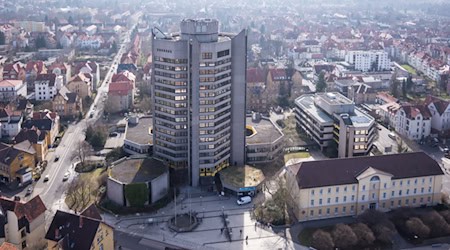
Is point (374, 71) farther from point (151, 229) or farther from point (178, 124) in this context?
point (151, 229)

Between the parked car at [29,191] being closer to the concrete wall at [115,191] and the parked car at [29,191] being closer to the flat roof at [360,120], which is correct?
the concrete wall at [115,191]

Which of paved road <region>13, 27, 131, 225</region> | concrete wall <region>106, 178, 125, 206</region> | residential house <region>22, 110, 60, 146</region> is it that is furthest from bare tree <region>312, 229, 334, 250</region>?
residential house <region>22, 110, 60, 146</region>

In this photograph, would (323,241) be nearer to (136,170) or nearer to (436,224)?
(436,224)

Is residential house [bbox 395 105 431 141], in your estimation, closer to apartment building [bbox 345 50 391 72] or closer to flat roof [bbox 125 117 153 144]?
flat roof [bbox 125 117 153 144]

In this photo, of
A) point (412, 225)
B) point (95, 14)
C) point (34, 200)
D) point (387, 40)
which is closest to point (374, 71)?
point (387, 40)

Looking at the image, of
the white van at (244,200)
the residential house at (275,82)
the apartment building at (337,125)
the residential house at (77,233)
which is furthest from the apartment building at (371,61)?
the residential house at (77,233)

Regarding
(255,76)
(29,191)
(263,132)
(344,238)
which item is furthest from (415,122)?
(29,191)
